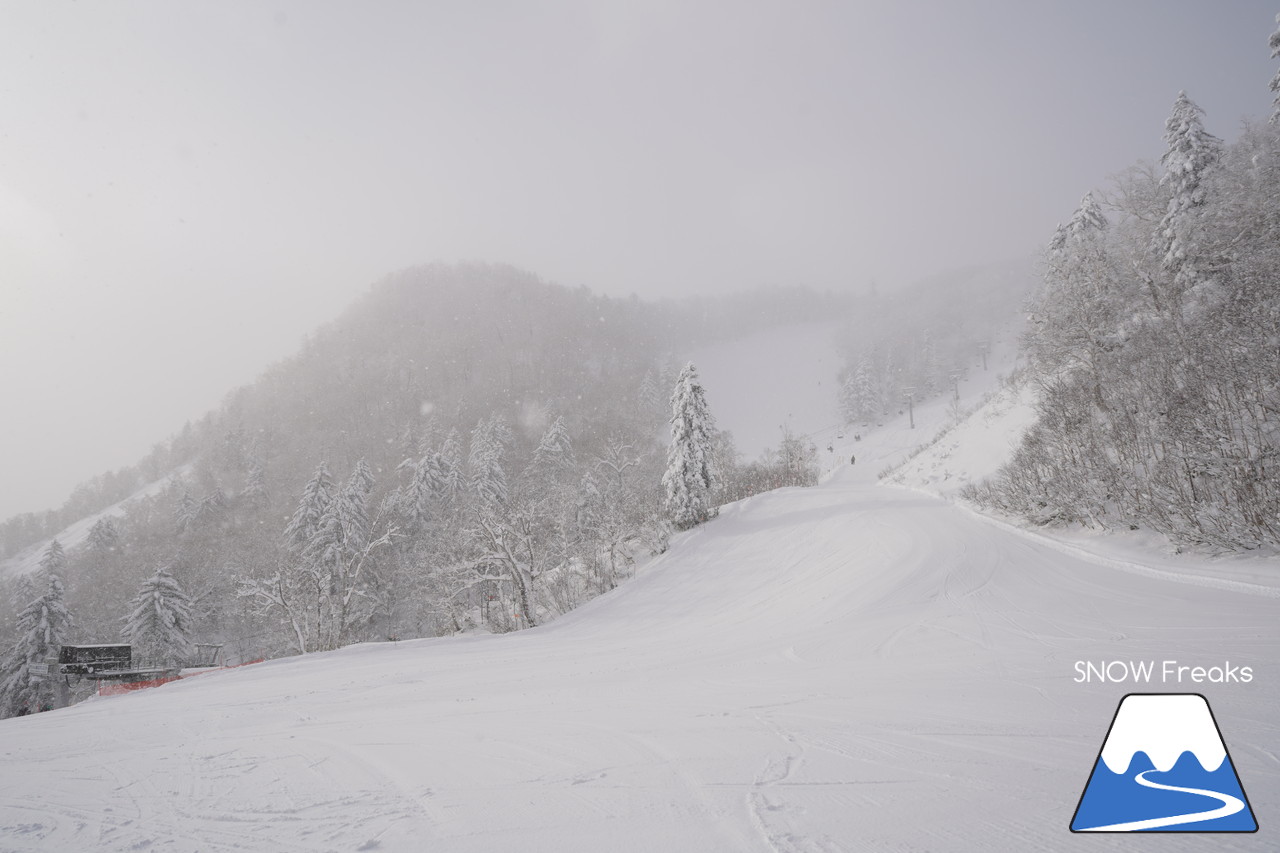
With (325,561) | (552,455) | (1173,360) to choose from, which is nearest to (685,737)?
(1173,360)

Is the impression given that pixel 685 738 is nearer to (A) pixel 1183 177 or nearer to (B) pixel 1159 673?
(B) pixel 1159 673

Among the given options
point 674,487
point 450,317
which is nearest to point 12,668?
point 674,487

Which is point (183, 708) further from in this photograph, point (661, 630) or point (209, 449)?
point (209, 449)

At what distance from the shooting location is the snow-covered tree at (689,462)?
2562 centimetres

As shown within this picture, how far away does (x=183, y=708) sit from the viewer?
24.0 ft

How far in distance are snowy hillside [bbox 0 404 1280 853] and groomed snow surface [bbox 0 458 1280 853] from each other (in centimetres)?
3

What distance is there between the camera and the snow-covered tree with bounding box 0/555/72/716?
83.9ft

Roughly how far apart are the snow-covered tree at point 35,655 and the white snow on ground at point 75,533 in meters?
58.0

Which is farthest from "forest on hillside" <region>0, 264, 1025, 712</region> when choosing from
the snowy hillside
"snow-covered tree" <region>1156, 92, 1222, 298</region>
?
"snow-covered tree" <region>1156, 92, 1222, 298</region>

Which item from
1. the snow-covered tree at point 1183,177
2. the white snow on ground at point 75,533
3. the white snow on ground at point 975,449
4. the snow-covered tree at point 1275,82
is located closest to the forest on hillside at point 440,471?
the white snow on ground at point 75,533

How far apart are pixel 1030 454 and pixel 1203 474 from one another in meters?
5.26

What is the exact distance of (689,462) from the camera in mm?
25781

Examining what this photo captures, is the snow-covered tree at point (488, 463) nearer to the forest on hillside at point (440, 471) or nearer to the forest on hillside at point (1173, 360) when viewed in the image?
the forest on hillside at point (440, 471)

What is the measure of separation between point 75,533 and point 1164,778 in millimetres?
122138
